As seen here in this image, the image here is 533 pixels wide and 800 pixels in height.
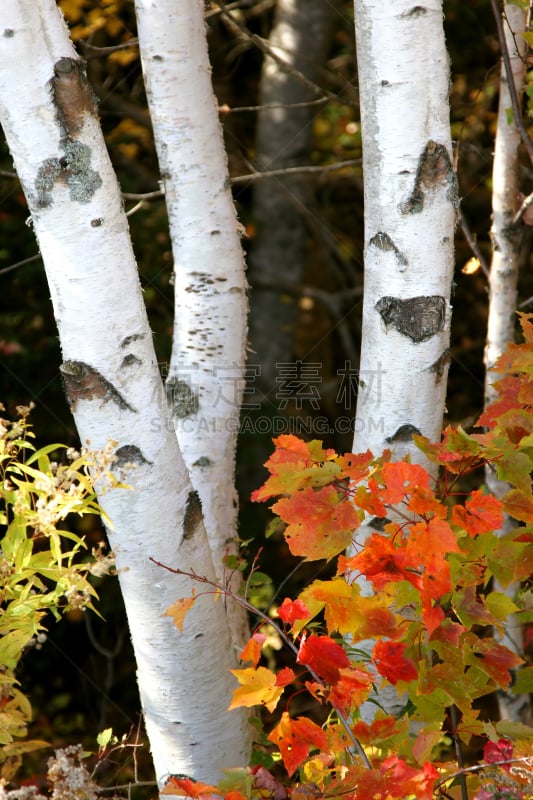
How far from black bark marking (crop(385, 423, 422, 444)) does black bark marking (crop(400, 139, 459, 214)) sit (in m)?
0.36

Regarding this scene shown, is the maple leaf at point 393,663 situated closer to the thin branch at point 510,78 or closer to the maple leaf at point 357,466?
the maple leaf at point 357,466

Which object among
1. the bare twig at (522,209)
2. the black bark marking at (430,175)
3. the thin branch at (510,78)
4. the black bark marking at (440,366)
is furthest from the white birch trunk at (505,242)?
the black bark marking at (430,175)

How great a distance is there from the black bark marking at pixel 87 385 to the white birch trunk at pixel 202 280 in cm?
38

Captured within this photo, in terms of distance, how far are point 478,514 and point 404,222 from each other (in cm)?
50

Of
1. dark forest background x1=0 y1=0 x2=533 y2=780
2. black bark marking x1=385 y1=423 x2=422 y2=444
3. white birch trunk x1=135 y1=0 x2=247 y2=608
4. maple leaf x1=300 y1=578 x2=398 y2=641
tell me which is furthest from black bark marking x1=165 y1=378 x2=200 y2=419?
dark forest background x1=0 y1=0 x2=533 y2=780

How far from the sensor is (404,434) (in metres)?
1.30

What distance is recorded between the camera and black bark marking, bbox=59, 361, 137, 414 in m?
1.14

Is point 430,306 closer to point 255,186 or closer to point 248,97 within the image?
point 255,186

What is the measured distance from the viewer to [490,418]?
1.22 m

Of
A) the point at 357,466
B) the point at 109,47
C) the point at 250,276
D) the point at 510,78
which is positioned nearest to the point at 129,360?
the point at 357,466

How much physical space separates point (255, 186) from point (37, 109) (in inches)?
85.7

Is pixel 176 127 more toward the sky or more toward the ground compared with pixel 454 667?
more toward the sky

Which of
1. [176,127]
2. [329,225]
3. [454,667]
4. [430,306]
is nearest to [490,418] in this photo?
[430,306]

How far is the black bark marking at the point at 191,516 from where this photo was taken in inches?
47.9
